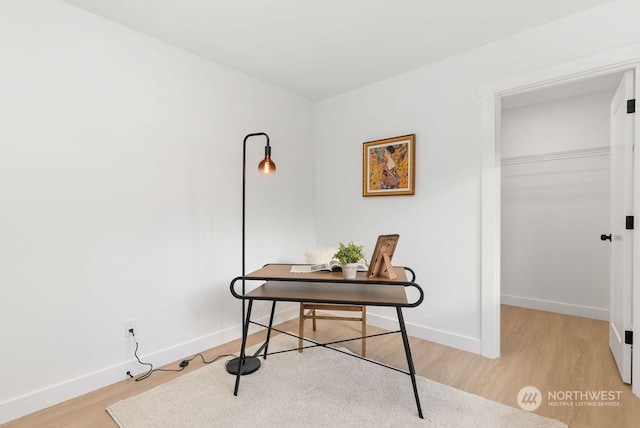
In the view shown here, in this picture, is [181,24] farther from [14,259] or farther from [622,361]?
[622,361]

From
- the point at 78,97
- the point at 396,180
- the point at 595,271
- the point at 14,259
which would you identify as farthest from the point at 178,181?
the point at 595,271

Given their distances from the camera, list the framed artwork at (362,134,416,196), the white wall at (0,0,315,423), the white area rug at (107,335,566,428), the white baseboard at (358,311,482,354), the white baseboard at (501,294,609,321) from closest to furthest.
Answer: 1. the white area rug at (107,335,566,428)
2. the white wall at (0,0,315,423)
3. the white baseboard at (358,311,482,354)
4. the framed artwork at (362,134,416,196)
5. the white baseboard at (501,294,609,321)

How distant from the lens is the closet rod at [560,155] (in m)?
3.33

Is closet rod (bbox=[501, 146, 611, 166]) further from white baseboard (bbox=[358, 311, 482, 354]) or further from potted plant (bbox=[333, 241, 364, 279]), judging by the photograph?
potted plant (bbox=[333, 241, 364, 279])

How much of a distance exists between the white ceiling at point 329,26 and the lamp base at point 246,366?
2.41 meters

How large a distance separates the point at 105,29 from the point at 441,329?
3432 mm

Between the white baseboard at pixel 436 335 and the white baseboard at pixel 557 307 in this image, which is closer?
the white baseboard at pixel 436 335

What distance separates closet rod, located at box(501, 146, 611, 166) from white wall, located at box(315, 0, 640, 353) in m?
1.62

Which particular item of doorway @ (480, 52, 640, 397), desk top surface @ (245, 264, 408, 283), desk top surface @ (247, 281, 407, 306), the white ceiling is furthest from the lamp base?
the white ceiling

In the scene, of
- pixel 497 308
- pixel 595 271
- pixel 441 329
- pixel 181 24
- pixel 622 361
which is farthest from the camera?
pixel 595 271

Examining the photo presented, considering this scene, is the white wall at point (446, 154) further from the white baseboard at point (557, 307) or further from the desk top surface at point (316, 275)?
the white baseboard at point (557, 307)

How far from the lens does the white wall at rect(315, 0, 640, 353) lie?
7.48ft

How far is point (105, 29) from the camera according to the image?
218cm

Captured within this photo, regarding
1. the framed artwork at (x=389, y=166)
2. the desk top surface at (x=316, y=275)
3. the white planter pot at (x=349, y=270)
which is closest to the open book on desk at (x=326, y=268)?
the desk top surface at (x=316, y=275)
